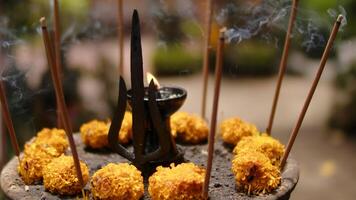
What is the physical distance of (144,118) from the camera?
3.73ft

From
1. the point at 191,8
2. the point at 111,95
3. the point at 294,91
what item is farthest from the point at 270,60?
the point at 191,8

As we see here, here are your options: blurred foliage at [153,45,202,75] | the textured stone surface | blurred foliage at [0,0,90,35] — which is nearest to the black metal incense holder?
the textured stone surface

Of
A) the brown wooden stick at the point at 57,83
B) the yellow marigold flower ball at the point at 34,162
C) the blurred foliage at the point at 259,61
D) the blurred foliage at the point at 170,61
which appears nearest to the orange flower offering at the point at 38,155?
the yellow marigold flower ball at the point at 34,162

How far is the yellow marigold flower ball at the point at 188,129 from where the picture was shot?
55.7 inches

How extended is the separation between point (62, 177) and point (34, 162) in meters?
0.12

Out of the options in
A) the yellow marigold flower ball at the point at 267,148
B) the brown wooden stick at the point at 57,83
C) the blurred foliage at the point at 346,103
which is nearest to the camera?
the brown wooden stick at the point at 57,83

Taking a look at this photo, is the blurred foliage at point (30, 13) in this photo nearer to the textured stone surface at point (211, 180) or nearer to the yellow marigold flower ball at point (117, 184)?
the textured stone surface at point (211, 180)

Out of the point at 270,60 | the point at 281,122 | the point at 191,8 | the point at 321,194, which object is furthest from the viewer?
the point at 270,60

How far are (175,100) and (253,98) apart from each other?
4136 millimetres

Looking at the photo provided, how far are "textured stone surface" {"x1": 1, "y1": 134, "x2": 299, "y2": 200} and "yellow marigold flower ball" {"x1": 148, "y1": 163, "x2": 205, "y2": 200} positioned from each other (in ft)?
0.29

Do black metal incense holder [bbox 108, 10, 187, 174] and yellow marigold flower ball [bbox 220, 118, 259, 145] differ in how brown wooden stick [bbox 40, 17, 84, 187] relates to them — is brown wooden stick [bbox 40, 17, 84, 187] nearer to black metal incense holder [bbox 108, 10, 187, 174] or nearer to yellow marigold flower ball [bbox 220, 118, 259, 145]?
black metal incense holder [bbox 108, 10, 187, 174]

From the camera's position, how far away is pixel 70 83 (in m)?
2.78

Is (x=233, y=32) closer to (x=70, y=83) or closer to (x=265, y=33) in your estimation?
(x=265, y=33)

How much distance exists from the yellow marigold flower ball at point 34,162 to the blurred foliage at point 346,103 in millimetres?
3345
